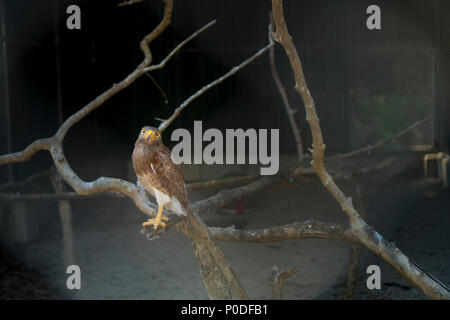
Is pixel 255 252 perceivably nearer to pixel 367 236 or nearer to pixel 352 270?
pixel 352 270

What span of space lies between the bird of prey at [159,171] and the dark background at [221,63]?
15.4ft

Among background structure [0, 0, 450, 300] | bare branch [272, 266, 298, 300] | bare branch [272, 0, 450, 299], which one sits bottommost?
bare branch [272, 266, 298, 300]

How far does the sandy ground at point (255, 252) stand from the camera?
610 centimetres

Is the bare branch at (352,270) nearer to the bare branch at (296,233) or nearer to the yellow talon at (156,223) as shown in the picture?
the bare branch at (296,233)

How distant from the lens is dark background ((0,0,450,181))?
8.15 metres

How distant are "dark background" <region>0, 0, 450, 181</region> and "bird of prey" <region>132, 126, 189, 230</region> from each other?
4683mm

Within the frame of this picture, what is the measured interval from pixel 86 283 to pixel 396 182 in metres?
5.01

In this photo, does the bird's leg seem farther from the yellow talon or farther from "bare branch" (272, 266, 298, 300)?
"bare branch" (272, 266, 298, 300)

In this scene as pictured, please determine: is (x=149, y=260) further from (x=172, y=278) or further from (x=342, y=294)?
(x=342, y=294)

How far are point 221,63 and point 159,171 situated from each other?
16.8 feet

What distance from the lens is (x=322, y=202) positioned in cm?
856

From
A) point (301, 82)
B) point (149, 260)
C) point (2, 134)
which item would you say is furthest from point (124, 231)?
point (301, 82)

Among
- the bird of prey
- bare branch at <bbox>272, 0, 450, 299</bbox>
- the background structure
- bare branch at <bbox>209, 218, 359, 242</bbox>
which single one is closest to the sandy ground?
the background structure

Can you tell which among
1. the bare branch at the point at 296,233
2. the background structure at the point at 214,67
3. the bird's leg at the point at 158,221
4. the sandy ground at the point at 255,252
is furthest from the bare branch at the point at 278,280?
the background structure at the point at 214,67
